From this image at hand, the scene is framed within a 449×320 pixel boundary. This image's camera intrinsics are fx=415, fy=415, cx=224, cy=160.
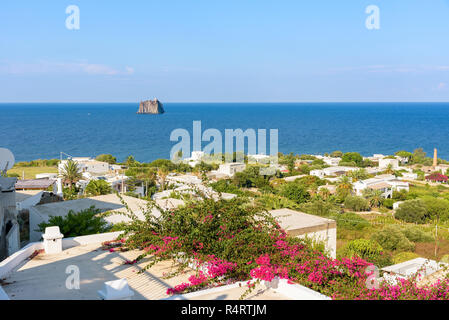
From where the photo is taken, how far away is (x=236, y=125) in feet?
482

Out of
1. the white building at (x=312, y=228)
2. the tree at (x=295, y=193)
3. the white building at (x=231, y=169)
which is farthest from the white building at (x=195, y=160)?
the white building at (x=312, y=228)

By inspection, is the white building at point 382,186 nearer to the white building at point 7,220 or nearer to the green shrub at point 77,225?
the green shrub at point 77,225

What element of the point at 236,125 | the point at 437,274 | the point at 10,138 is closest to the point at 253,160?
the point at 437,274

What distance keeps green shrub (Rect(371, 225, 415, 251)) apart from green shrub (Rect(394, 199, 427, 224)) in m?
8.36

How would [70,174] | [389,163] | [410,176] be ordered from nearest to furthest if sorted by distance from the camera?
[70,174], [410,176], [389,163]

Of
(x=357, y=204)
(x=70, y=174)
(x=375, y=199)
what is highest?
(x=70, y=174)

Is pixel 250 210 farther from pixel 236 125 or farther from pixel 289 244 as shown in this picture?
pixel 236 125

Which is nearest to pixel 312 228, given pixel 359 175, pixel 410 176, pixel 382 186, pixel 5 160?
pixel 5 160

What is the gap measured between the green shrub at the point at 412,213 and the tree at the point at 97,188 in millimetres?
19048

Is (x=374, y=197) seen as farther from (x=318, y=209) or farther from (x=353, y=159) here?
(x=353, y=159)

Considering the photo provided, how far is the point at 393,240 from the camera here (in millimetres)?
18797

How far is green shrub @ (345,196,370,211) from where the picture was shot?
1230 inches

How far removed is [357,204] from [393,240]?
12.8m
